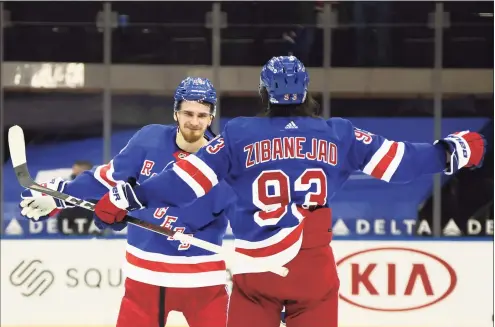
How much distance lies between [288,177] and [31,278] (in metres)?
2.41

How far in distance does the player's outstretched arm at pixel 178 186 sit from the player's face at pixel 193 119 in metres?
0.39

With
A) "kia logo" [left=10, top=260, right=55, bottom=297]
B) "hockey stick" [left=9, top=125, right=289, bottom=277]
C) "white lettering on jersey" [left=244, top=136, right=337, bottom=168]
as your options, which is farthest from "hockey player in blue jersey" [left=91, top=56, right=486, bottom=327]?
"kia logo" [left=10, top=260, right=55, bottom=297]

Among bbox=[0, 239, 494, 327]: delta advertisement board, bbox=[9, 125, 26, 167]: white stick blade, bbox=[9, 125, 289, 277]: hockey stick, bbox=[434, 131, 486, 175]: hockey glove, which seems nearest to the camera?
bbox=[434, 131, 486, 175]: hockey glove

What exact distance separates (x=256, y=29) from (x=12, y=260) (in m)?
1.74

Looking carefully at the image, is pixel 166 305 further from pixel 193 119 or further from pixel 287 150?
pixel 287 150

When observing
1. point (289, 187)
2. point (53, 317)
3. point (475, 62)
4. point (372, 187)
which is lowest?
point (53, 317)

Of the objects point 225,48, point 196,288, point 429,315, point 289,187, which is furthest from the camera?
point 225,48

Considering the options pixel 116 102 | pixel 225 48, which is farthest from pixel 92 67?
pixel 225 48

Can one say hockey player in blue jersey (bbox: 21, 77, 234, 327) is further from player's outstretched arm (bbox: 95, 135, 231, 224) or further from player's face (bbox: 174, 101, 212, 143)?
player's outstretched arm (bbox: 95, 135, 231, 224)

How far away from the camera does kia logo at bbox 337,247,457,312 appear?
402 centimetres

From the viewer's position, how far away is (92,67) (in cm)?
477

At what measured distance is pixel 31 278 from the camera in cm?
405

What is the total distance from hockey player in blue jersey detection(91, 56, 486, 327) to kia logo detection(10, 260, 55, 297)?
2.17 metres

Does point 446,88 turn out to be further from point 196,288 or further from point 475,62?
point 196,288
